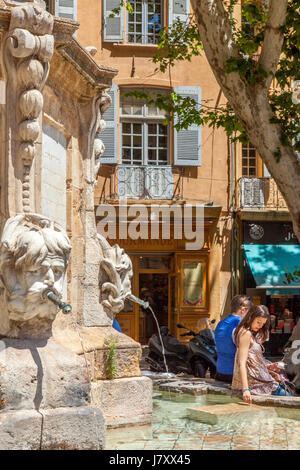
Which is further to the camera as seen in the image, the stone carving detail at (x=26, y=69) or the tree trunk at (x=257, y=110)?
the tree trunk at (x=257, y=110)

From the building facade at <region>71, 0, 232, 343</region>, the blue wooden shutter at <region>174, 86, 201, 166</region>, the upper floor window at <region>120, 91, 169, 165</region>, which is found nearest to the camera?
the building facade at <region>71, 0, 232, 343</region>

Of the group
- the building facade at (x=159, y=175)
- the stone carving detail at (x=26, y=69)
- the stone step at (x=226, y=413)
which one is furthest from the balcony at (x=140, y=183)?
the stone carving detail at (x=26, y=69)

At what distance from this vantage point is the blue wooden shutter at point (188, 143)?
71.6ft

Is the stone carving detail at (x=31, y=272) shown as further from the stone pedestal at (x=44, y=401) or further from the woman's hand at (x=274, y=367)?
the woman's hand at (x=274, y=367)

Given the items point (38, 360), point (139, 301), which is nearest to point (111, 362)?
point (139, 301)

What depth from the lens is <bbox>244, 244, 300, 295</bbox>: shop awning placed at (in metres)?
20.8

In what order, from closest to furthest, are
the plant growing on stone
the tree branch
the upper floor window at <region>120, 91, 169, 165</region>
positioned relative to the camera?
the plant growing on stone < the tree branch < the upper floor window at <region>120, 91, 169, 165</region>

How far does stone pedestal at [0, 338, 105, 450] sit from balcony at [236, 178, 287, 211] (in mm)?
17645

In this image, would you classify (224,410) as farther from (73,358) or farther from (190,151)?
(190,151)

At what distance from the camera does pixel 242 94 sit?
8539 millimetres

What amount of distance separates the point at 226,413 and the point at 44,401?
2.33 m

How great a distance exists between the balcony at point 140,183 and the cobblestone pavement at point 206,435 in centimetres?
1468

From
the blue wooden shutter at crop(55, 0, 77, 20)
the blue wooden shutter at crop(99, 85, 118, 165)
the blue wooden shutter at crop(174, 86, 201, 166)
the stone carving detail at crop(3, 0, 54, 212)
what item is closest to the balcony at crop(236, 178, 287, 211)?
the blue wooden shutter at crop(174, 86, 201, 166)

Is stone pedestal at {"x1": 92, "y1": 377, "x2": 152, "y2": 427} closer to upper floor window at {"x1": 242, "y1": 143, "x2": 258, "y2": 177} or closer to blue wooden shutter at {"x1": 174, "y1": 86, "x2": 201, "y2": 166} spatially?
blue wooden shutter at {"x1": 174, "y1": 86, "x2": 201, "y2": 166}
